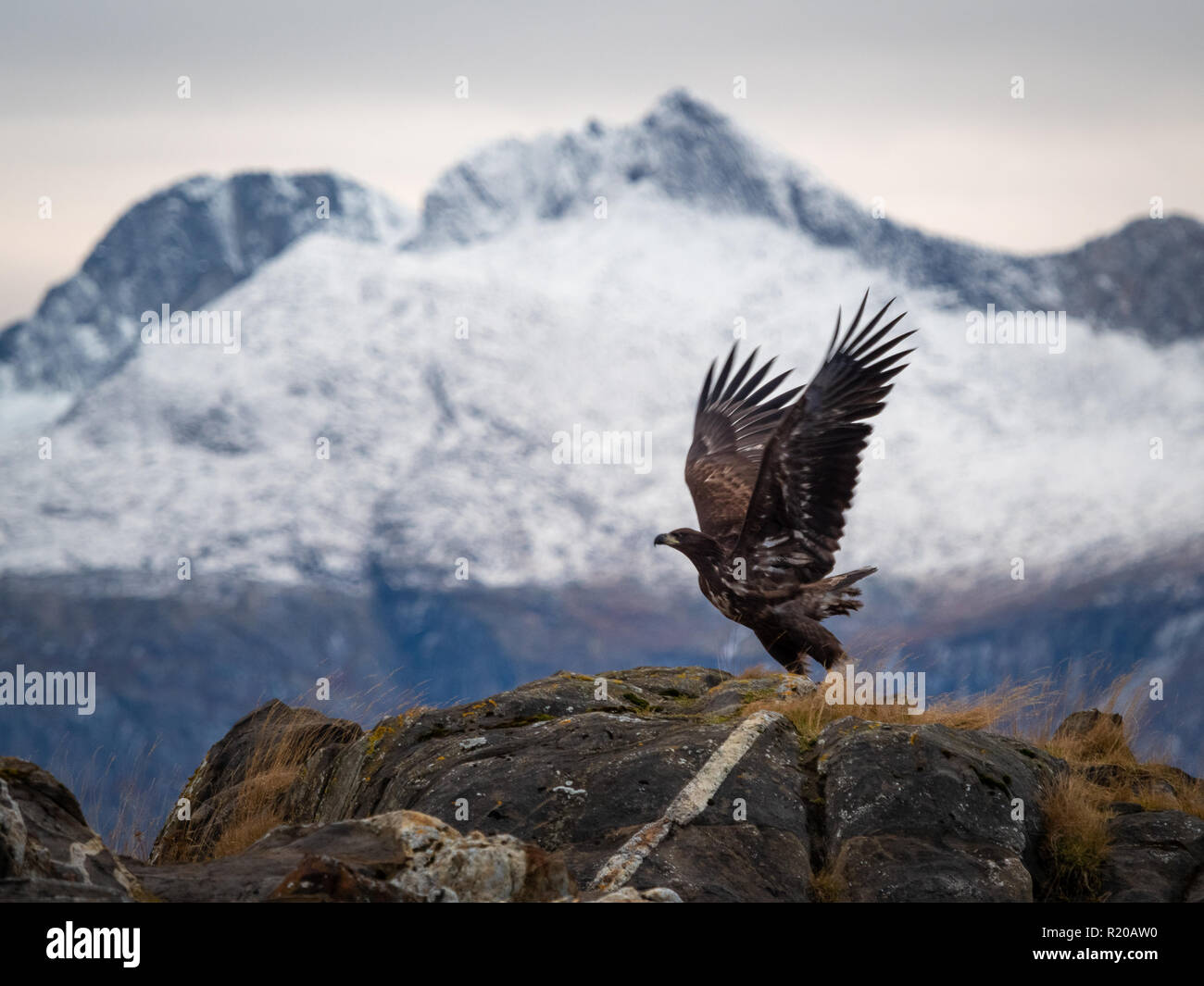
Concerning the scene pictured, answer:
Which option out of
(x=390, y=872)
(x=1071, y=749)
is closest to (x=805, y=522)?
(x=1071, y=749)

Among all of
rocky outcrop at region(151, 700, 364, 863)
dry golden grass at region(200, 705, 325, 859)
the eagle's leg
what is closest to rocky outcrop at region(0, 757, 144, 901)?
dry golden grass at region(200, 705, 325, 859)

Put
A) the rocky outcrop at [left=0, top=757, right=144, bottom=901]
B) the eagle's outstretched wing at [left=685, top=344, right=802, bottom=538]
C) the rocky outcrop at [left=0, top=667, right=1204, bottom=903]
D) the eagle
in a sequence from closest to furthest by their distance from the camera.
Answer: the rocky outcrop at [left=0, top=757, right=144, bottom=901] → the rocky outcrop at [left=0, top=667, right=1204, bottom=903] → the eagle → the eagle's outstretched wing at [left=685, top=344, right=802, bottom=538]

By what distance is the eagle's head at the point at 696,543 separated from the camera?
12195 millimetres

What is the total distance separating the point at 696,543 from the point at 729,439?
3.20m

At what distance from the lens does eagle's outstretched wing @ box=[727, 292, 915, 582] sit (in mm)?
12070

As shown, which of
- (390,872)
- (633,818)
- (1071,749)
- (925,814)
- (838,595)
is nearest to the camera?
(390,872)

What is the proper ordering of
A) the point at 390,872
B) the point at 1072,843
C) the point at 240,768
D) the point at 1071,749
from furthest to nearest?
the point at 240,768, the point at 1071,749, the point at 1072,843, the point at 390,872

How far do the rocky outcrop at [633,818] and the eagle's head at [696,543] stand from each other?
268cm

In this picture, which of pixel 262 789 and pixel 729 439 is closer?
pixel 262 789

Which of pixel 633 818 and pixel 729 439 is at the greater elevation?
pixel 729 439

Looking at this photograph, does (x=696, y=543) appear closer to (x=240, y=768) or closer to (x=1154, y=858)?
(x=240, y=768)

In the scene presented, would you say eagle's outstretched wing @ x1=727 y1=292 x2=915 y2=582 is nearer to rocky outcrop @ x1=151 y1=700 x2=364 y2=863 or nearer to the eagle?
the eagle

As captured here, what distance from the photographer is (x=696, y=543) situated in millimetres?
12344

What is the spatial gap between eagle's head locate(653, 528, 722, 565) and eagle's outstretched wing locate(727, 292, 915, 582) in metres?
0.21
